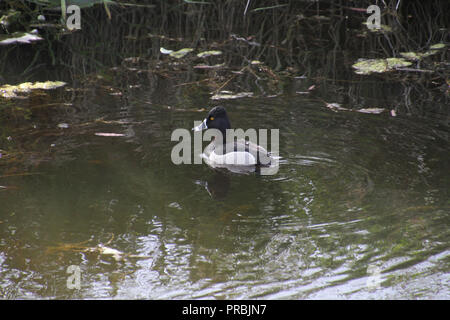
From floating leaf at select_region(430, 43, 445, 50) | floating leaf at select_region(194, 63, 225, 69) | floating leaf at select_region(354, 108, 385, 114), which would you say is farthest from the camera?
floating leaf at select_region(430, 43, 445, 50)

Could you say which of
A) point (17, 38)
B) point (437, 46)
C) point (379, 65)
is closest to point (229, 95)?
point (379, 65)

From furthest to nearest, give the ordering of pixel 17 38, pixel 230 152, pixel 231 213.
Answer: pixel 17 38, pixel 230 152, pixel 231 213

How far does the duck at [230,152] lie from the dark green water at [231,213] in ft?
0.82

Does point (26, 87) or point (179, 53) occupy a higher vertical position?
point (179, 53)

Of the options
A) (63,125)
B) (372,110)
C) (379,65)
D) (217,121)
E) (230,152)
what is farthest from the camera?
(379,65)

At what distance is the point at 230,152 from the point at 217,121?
722 mm

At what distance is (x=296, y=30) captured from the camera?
13.8 metres

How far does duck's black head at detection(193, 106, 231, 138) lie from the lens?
27.0 ft

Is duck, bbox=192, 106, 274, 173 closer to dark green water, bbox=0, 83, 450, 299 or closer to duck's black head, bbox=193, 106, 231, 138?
duck's black head, bbox=193, 106, 231, 138

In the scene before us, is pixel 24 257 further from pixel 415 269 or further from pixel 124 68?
pixel 124 68

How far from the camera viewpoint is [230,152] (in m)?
7.71

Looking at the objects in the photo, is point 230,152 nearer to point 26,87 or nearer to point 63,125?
point 63,125

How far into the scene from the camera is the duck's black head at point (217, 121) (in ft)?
27.0

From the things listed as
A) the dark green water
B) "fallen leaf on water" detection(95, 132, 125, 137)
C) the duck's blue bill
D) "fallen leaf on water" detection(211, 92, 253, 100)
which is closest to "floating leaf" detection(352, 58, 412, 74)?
the dark green water
